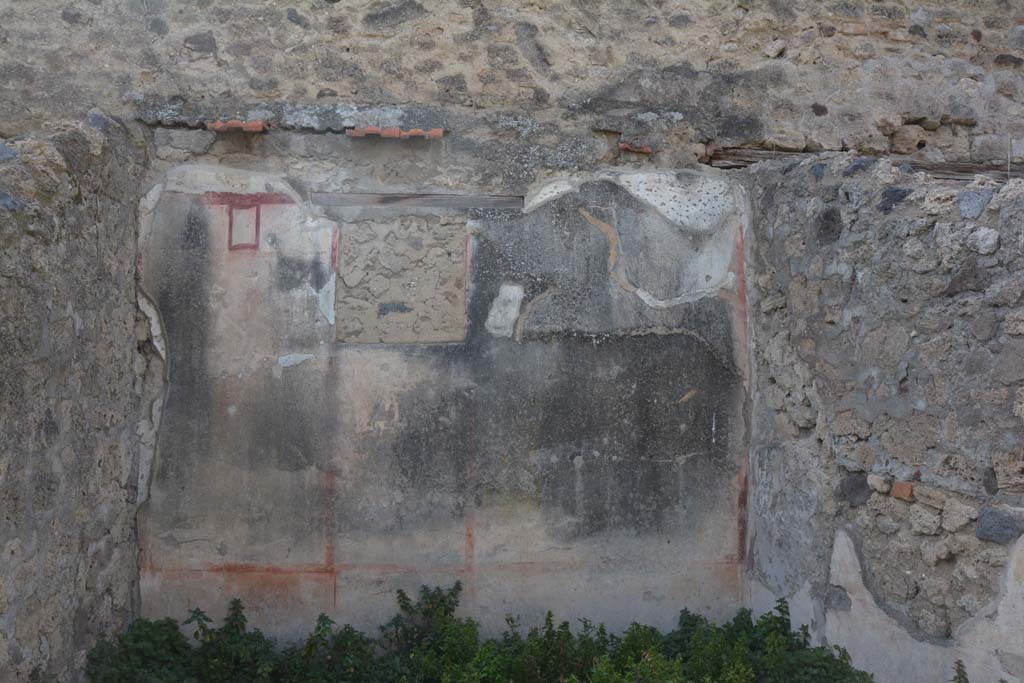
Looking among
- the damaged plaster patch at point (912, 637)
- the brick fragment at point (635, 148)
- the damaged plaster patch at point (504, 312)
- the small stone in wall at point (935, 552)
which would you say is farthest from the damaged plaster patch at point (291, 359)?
the small stone in wall at point (935, 552)

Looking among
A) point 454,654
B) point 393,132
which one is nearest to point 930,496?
point 454,654

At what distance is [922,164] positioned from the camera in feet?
15.7

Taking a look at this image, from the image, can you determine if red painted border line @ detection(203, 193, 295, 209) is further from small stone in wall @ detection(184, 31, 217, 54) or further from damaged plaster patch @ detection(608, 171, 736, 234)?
damaged plaster patch @ detection(608, 171, 736, 234)

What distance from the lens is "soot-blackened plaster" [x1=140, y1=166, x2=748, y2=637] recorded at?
13.9 feet

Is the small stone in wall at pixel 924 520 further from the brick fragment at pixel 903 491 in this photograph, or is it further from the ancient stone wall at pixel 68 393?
the ancient stone wall at pixel 68 393

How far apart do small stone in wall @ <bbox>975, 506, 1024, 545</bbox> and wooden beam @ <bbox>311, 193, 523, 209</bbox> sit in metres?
2.30

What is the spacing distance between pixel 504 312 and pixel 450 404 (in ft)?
1.53

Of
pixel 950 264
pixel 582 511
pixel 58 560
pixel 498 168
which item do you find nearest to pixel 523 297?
pixel 498 168

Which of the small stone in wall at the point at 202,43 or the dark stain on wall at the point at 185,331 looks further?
the small stone in wall at the point at 202,43

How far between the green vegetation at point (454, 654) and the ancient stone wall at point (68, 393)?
0.27 meters

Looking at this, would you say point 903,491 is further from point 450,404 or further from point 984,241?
point 450,404

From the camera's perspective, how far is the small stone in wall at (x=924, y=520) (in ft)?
10.8

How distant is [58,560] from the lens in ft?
11.0

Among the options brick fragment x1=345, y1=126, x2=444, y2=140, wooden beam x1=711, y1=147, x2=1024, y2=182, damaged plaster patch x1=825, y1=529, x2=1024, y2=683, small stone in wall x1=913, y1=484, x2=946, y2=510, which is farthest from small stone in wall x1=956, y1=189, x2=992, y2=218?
brick fragment x1=345, y1=126, x2=444, y2=140
